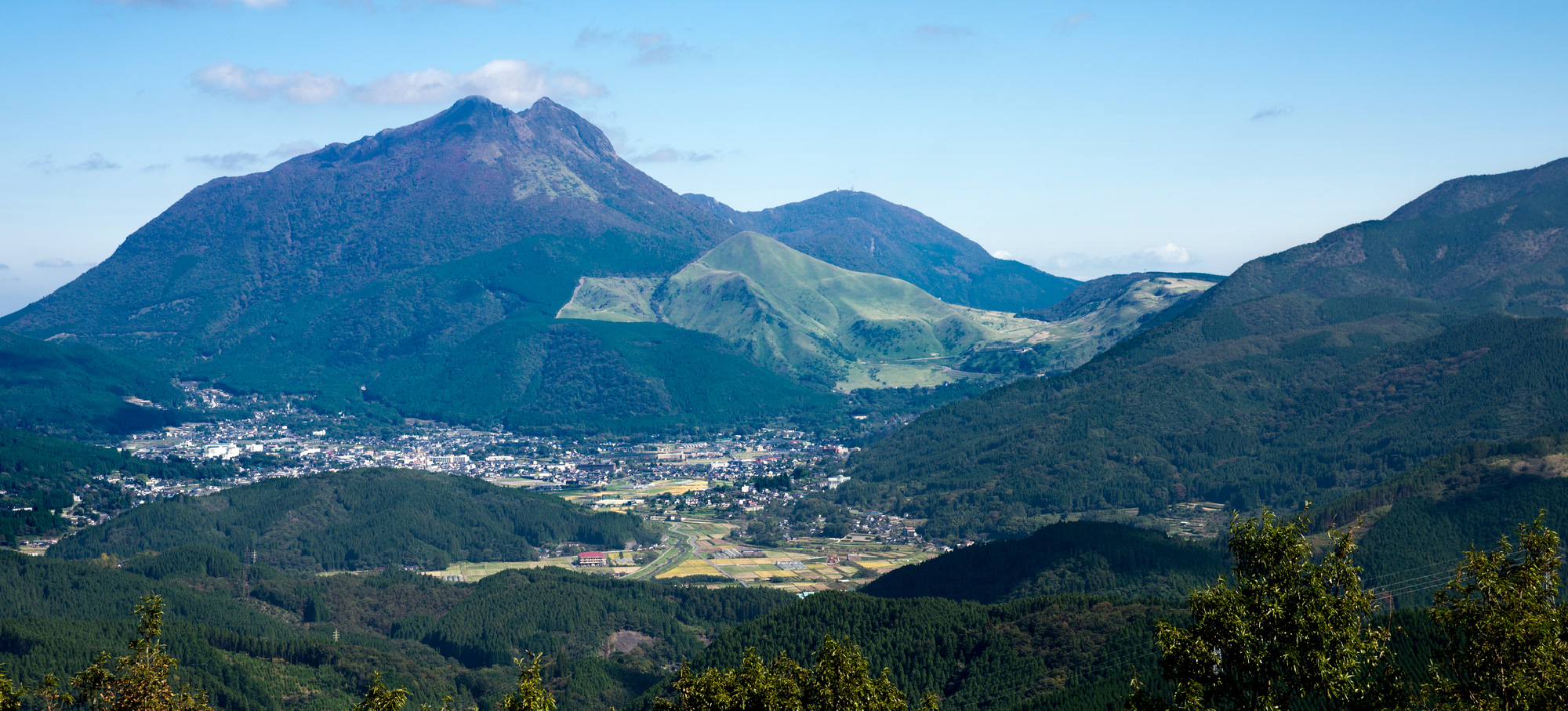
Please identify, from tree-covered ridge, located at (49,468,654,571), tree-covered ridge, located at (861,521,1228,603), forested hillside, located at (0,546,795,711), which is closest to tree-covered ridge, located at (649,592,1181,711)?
forested hillside, located at (0,546,795,711)

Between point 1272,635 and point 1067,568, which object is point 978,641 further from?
point 1272,635

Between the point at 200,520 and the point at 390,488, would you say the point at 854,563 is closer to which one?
the point at 390,488

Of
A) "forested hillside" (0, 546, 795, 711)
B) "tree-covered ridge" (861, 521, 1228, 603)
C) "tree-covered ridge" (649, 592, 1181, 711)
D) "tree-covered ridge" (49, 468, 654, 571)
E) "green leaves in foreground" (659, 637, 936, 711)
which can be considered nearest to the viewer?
"green leaves in foreground" (659, 637, 936, 711)

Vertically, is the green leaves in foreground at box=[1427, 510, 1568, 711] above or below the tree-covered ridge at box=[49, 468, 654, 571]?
above

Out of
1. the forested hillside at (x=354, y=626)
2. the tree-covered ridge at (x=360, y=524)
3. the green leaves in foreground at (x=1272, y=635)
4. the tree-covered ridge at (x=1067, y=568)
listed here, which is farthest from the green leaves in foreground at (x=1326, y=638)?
the tree-covered ridge at (x=360, y=524)

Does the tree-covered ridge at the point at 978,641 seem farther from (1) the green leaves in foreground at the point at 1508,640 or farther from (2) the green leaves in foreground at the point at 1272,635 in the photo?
(2) the green leaves in foreground at the point at 1272,635

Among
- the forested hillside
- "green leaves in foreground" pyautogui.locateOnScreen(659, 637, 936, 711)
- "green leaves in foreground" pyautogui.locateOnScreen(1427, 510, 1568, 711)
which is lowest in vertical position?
the forested hillside

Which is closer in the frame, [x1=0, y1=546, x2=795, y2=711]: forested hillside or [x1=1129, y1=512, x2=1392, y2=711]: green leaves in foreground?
[x1=1129, y1=512, x2=1392, y2=711]: green leaves in foreground

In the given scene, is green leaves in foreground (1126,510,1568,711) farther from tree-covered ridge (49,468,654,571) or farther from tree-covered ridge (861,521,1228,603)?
tree-covered ridge (49,468,654,571)
